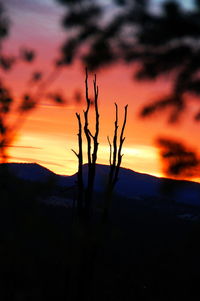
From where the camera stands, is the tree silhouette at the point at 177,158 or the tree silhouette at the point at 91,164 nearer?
the tree silhouette at the point at 177,158

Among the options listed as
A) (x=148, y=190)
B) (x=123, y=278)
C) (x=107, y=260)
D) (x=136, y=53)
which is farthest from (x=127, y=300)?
(x=148, y=190)

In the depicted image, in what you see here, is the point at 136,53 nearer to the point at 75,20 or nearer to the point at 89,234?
the point at 75,20

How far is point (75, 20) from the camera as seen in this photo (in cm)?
452

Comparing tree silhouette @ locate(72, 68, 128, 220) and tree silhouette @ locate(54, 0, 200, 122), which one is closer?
tree silhouette @ locate(54, 0, 200, 122)

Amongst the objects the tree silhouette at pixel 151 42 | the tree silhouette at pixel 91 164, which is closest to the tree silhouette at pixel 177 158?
the tree silhouette at pixel 151 42

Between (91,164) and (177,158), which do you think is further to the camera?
(91,164)

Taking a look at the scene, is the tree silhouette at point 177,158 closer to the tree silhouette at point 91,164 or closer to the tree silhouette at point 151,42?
the tree silhouette at point 151,42

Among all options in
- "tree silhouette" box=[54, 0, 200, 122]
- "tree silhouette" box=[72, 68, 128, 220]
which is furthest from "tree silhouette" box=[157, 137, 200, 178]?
"tree silhouette" box=[72, 68, 128, 220]

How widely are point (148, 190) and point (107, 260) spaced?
14753 centimetres

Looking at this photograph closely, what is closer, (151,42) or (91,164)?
(151,42)

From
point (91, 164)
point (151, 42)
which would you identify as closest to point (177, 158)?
point (151, 42)

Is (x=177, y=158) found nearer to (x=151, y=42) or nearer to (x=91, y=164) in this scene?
(x=151, y=42)

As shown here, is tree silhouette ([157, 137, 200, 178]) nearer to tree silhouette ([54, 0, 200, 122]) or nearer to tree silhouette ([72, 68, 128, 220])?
tree silhouette ([54, 0, 200, 122])

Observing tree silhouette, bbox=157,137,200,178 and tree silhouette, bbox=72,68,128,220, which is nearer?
tree silhouette, bbox=157,137,200,178
